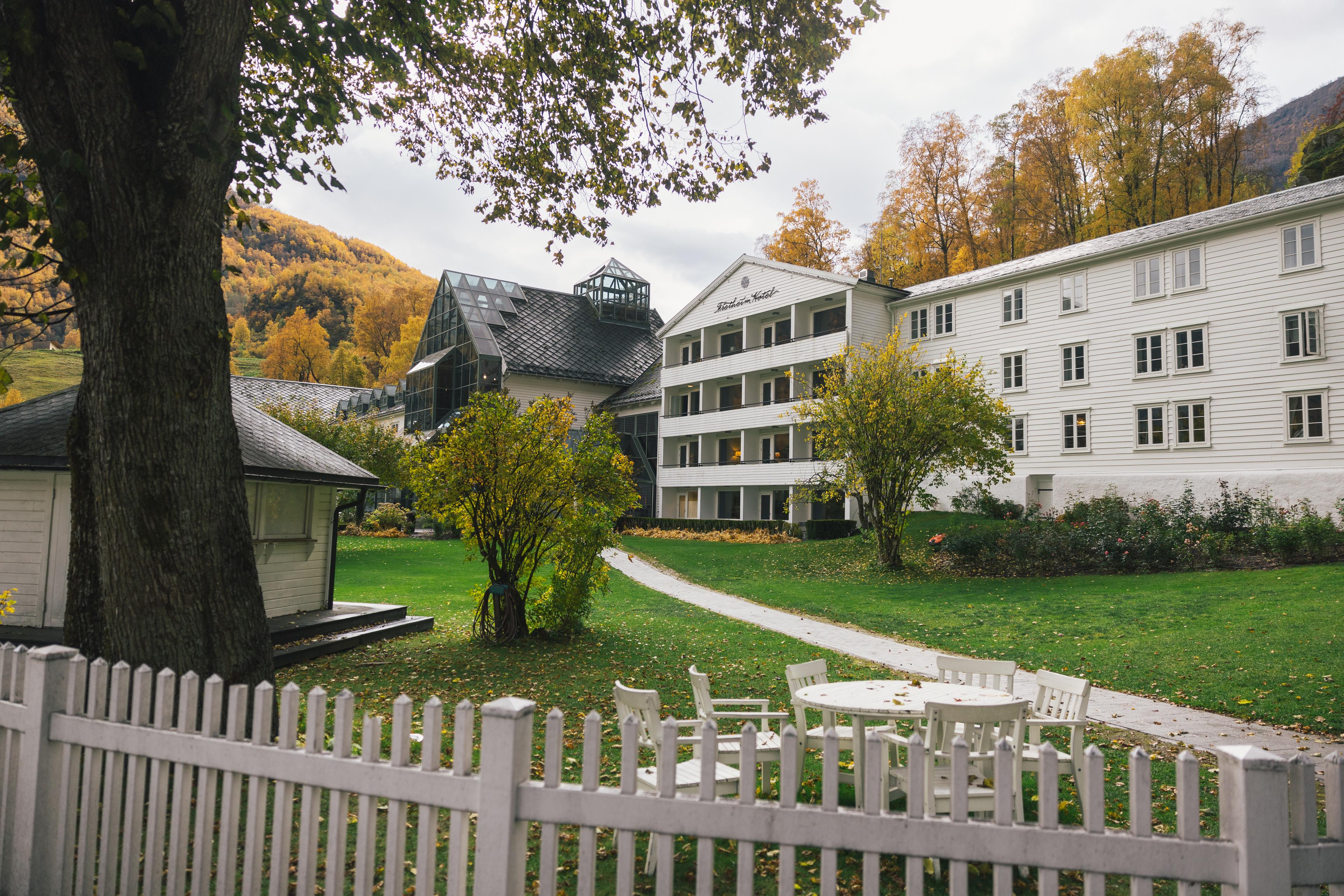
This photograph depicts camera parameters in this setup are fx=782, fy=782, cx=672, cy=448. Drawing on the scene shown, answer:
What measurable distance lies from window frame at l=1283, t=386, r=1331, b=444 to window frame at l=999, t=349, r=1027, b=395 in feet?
26.6

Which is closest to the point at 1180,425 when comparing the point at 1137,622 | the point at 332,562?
the point at 1137,622

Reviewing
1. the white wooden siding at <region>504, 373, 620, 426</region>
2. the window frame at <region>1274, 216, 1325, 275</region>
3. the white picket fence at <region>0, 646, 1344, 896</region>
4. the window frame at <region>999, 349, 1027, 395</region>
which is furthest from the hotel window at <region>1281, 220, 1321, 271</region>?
the white wooden siding at <region>504, 373, 620, 426</region>

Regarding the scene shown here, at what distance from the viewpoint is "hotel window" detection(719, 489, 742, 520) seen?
3825 centimetres

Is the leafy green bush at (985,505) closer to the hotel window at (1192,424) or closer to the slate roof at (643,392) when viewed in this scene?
the hotel window at (1192,424)

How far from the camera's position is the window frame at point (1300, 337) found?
71.4ft

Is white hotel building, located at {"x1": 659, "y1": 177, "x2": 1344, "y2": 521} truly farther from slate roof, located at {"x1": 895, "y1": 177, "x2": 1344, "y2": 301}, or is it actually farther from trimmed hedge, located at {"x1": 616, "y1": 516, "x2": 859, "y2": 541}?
trimmed hedge, located at {"x1": 616, "y1": 516, "x2": 859, "y2": 541}

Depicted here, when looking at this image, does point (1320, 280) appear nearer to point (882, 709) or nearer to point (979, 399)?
point (979, 399)

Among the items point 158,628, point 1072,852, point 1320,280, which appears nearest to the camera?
point 1072,852

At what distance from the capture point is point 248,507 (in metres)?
9.49

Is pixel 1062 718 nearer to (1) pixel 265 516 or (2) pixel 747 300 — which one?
(1) pixel 265 516

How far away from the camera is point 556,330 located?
1935 inches

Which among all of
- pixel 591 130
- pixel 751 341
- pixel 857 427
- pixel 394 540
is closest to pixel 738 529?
pixel 751 341

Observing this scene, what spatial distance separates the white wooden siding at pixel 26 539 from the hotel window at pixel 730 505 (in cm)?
2845

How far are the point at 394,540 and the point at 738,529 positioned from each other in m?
14.8
